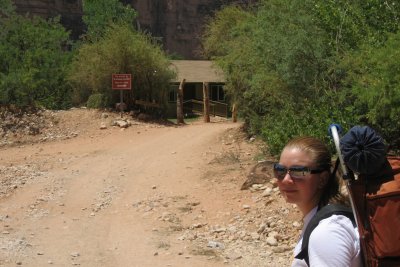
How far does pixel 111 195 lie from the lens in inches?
436

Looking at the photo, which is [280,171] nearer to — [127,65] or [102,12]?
[127,65]

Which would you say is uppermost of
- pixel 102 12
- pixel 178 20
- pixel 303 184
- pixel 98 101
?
pixel 178 20

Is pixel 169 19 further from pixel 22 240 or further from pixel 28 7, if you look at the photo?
pixel 22 240

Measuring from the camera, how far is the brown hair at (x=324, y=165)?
6.97 feet

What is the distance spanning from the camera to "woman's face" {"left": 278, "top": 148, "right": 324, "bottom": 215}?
6.97 ft

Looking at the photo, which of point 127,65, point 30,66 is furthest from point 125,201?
point 30,66

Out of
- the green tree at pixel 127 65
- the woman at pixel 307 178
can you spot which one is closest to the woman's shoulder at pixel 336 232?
the woman at pixel 307 178

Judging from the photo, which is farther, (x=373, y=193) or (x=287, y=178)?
(x=287, y=178)

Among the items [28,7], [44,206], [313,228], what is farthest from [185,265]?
[28,7]

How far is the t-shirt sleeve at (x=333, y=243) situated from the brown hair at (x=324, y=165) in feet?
0.62

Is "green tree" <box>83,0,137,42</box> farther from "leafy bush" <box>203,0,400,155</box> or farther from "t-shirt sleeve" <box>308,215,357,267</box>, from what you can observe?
"t-shirt sleeve" <box>308,215,357,267</box>

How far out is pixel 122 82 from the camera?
21625 millimetres

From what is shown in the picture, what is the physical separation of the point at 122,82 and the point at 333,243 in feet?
66.2

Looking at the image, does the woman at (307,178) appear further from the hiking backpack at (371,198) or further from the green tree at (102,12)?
the green tree at (102,12)
